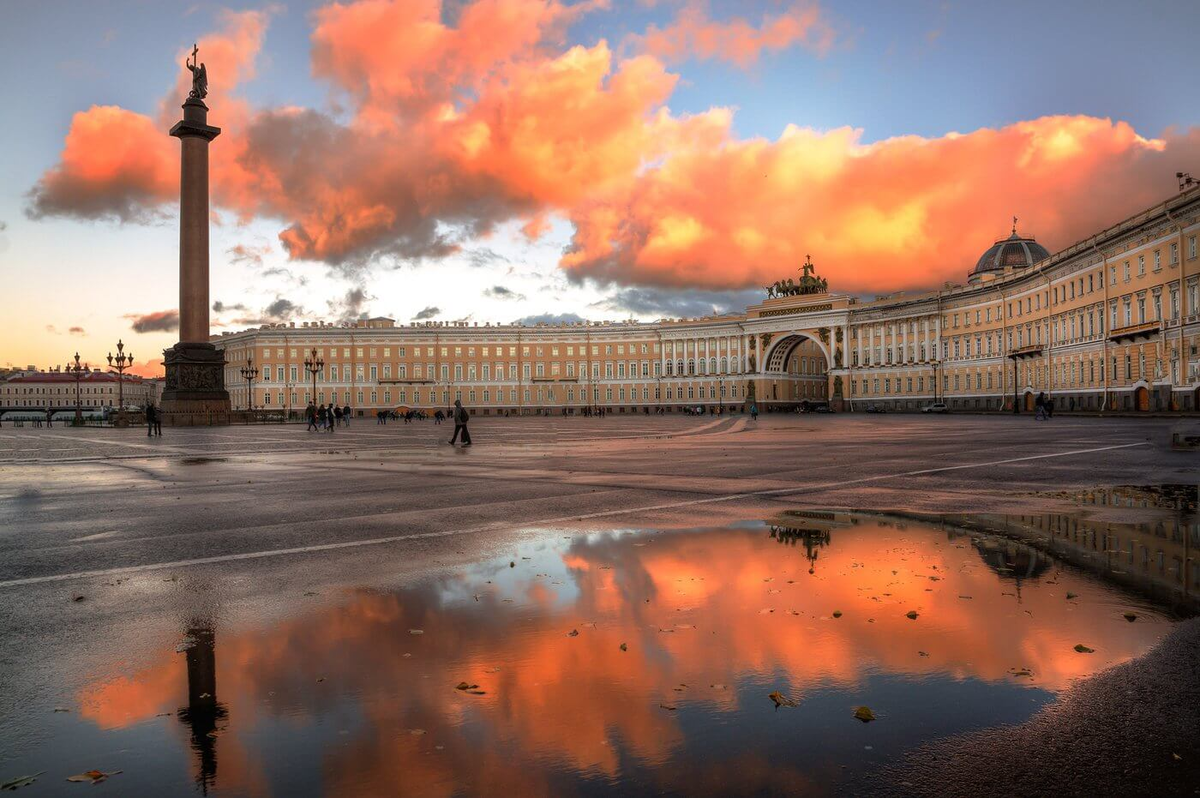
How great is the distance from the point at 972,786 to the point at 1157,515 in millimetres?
7979

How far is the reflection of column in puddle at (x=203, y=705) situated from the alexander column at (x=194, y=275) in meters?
50.9

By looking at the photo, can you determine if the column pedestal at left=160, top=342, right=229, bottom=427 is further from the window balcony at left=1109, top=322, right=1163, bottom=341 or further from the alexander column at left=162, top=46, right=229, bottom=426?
the window balcony at left=1109, top=322, right=1163, bottom=341

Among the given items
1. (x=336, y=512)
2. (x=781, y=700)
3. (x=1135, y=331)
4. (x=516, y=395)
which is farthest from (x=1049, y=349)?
(x=516, y=395)

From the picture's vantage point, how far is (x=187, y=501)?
12.4 metres

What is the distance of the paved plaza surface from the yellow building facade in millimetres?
39233

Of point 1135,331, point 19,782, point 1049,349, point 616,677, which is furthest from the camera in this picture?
point 1049,349

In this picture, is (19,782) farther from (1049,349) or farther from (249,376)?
(249,376)

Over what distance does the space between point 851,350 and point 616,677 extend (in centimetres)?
12057

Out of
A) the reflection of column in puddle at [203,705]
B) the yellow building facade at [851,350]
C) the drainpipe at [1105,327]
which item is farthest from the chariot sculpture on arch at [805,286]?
the reflection of column in puddle at [203,705]

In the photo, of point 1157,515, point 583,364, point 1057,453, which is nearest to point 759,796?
point 1157,515

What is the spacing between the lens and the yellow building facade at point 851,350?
54844mm

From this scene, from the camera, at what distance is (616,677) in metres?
4.11

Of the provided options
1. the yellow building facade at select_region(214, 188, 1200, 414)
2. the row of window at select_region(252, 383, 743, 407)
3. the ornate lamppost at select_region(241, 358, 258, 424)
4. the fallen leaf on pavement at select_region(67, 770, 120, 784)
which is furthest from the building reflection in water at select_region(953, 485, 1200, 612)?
the row of window at select_region(252, 383, 743, 407)

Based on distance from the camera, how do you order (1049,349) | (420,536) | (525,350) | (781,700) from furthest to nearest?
1. (525,350)
2. (1049,349)
3. (420,536)
4. (781,700)
